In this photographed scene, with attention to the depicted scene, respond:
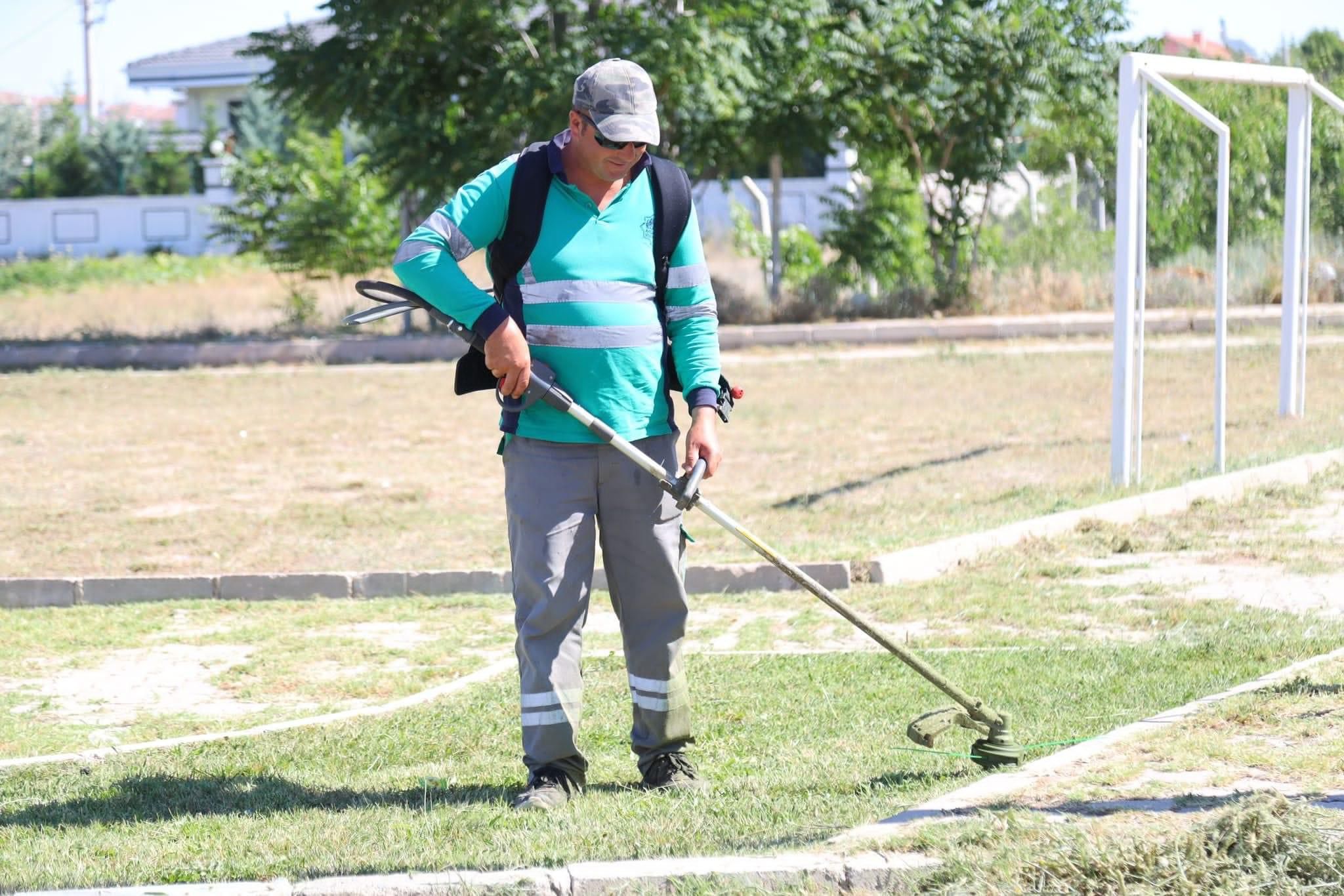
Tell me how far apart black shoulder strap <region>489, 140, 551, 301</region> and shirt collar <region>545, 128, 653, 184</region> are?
0.04 ft

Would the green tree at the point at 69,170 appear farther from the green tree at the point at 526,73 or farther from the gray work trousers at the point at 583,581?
the gray work trousers at the point at 583,581

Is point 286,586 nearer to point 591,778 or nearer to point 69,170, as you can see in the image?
point 591,778

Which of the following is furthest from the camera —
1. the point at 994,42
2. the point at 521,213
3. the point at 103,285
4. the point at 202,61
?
the point at 202,61

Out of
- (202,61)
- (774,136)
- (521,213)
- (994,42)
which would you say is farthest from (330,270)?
(202,61)

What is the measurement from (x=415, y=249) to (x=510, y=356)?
400 mm

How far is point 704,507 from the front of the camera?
4.48 meters

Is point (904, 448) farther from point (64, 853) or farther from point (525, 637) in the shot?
point (64, 853)

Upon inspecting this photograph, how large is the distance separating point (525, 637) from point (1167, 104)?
17.2 metres

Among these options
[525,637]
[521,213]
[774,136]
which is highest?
[774,136]

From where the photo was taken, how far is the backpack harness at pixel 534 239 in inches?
172

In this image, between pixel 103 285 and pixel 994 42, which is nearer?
pixel 994 42

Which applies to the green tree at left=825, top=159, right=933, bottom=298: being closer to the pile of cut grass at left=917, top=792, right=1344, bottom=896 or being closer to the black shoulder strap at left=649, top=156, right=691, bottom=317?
the black shoulder strap at left=649, top=156, right=691, bottom=317

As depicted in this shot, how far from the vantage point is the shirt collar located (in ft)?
14.5

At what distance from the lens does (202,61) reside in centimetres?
5134
